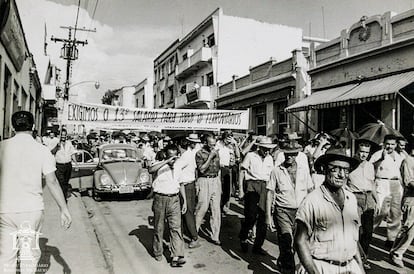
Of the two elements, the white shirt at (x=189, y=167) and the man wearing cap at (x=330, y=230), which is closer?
the man wearing cap at (x=330, y=230)

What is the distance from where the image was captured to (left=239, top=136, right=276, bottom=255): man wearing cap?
228 inches

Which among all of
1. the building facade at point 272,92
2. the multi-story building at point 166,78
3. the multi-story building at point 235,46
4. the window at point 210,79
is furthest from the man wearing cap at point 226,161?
the multi-story building at point 166,78

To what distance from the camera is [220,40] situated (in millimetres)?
23875

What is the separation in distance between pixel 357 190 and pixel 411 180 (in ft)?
3.64

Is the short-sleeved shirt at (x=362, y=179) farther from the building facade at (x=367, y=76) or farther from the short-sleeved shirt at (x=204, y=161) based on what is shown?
the building facade at (x=367, y=76)

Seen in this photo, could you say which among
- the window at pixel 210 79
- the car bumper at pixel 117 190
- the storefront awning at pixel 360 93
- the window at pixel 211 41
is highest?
the window at pixel 211 41

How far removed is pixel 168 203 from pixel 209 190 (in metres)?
1.24

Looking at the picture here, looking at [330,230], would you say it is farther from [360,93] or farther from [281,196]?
[360,93]

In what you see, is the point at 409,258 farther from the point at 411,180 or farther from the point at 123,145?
the point at 123,145

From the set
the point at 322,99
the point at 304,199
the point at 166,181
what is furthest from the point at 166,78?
the point at 304,199

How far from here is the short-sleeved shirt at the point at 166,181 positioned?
5355mm

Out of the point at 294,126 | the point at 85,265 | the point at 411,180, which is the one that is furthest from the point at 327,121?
the point at 85,265

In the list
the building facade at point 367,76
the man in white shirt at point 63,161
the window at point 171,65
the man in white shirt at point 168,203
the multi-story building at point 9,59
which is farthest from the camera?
the window at point 171,65

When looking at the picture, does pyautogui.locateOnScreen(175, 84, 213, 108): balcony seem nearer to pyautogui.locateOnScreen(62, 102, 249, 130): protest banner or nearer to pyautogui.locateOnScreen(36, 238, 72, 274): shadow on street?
pyautogui.locateOnScreen(62, 102, 249, 130): protest banner
